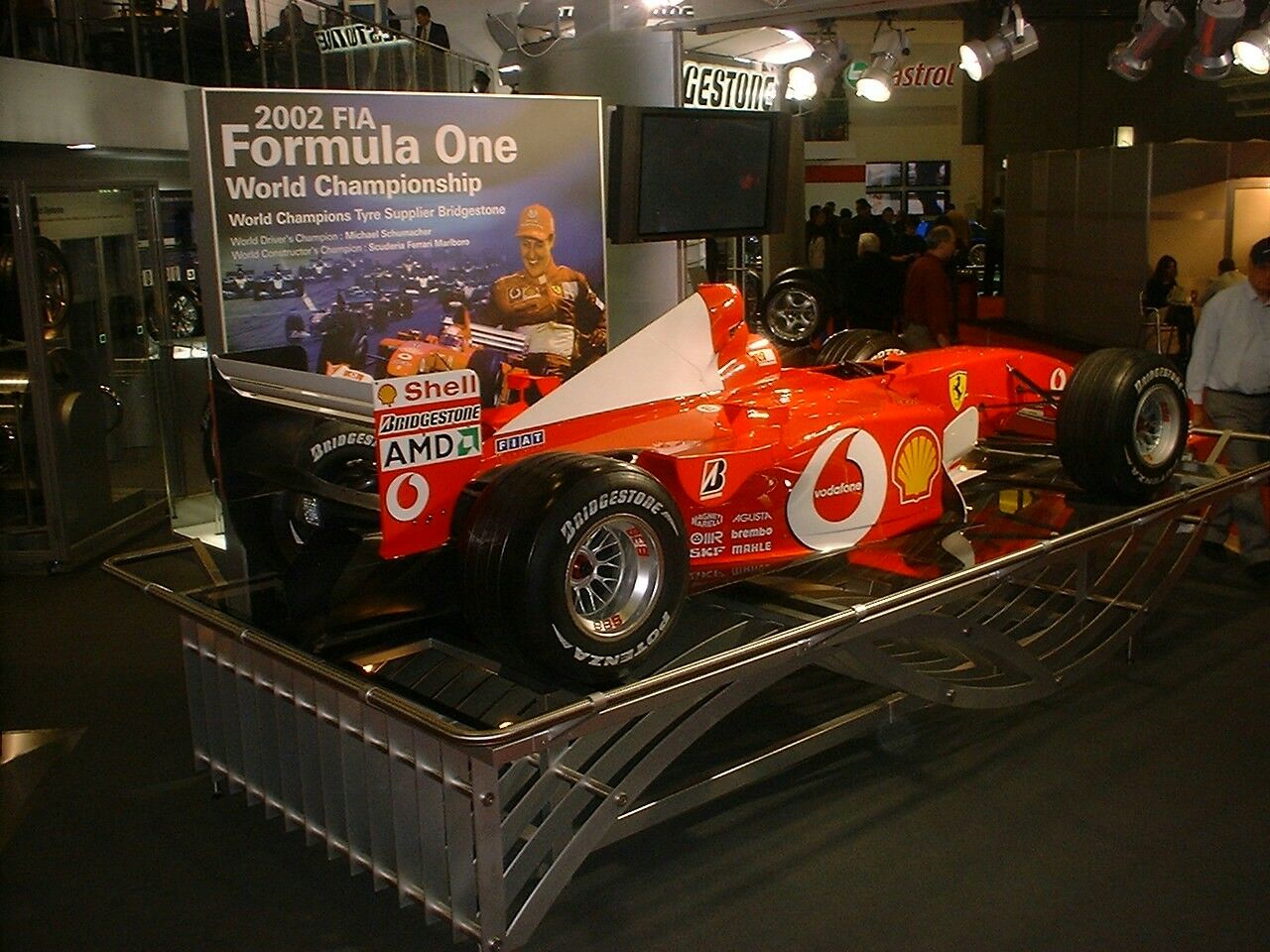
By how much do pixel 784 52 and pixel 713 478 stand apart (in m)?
4.59

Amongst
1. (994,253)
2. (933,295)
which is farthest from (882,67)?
(994,253)

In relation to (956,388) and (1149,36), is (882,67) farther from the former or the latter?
(956,388)

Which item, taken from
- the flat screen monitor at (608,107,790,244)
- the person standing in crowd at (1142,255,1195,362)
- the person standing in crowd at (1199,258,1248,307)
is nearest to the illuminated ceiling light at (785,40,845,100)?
the flat screen monitor at (608,107,790,244)

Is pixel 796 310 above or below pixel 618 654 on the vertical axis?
above

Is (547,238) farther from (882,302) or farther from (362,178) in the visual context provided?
(882,302)

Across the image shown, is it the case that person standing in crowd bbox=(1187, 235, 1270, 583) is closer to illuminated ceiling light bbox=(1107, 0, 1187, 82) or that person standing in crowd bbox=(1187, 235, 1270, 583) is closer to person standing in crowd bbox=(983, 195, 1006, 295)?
illuminated ceiling light bbox=(1107, 0, 1187, 82)

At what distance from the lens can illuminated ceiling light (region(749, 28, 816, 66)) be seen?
8.12 m

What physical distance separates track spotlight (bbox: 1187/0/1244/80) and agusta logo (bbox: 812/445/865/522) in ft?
17.1

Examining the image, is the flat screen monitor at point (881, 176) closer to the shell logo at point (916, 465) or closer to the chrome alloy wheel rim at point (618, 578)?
the shell logo at point (916, 465)

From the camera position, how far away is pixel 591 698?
3434 millimetres

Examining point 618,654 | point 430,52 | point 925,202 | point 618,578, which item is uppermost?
point 430,52

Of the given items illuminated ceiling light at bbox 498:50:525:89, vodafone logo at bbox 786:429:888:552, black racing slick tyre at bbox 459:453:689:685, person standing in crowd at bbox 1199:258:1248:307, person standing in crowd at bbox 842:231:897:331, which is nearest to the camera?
black racing slick tyre at bbox 459:453:689:685

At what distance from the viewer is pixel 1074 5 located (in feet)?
62.0

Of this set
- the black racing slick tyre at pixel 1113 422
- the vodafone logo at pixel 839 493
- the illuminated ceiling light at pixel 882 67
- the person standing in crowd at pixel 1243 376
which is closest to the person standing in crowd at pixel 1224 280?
the illuminated ceiling light at pixel 882 67
